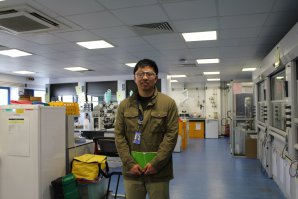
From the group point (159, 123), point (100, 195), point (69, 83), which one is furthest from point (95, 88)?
point (159, 123)

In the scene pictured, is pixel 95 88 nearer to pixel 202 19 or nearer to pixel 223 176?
pixel 223 176

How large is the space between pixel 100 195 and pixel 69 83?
289 inches

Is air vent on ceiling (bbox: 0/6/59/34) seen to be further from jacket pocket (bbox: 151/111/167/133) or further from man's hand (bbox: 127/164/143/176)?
man's hand (bbox: 127/164/143/176)

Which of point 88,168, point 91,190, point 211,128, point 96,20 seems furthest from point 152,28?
point 211,128

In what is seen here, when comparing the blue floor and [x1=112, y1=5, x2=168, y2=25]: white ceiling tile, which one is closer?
[x1=112, y1=5, x2=168, y2=25]: white ceiling tile

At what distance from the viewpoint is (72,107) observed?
10.5 ft

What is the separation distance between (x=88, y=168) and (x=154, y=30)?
7.39ft

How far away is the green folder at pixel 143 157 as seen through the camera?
1.77 meters

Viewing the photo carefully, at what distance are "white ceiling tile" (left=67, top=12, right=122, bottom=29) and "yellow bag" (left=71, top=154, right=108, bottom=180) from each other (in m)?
→ 1.82

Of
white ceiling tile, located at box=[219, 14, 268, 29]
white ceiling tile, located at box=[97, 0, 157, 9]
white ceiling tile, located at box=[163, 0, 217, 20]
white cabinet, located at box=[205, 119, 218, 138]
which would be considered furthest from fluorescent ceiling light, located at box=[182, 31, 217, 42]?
white cabinet, located at box=[205, 119, 218, 138]

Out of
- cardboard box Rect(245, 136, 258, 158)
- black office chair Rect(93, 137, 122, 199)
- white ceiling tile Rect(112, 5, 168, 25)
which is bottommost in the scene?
cardboard box Rect(245, 136, 258, 158)

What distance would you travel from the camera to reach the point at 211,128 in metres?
11.1

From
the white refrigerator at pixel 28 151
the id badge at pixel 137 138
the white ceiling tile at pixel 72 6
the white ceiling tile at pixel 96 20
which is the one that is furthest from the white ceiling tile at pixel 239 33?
the white refrigerator at pixel 28 151

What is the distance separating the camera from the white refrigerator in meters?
2.55
